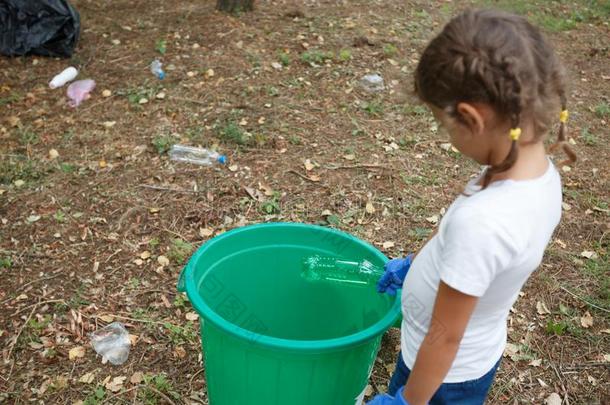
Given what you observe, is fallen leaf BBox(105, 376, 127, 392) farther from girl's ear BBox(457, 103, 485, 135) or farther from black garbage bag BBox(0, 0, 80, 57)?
black garbage bag BBox(0, 0, 80, 57)

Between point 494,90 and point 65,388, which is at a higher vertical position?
point 494,90

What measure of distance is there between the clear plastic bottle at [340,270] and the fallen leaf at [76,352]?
0.97 m

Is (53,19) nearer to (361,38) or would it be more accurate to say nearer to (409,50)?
(361,38)

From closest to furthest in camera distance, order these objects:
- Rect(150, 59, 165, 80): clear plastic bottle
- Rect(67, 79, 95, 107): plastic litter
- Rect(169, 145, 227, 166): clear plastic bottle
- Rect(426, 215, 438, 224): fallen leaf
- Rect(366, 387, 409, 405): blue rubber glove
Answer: Rect(366, 387, 409, 405): blue rubber glove
Rect(426, 215, 438, 224): fallen leaf
Rect(169, 145, 227, 166): clear plastic bottle
Rect(67, 79, 95, 107): plastic litter
Rect(150, 59, 165, 80): clear plastic bottle

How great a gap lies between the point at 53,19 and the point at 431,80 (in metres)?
3.77

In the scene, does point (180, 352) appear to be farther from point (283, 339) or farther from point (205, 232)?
point (283, 339)

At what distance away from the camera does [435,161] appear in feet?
10.8

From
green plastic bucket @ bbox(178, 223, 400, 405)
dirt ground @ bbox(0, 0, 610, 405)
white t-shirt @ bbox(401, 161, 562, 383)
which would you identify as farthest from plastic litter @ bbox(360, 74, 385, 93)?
white t-shirt @ bbox(401, 161, 562, 383)

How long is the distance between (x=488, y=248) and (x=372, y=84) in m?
3.05

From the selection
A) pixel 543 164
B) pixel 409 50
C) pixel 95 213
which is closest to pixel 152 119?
pixel 95 213

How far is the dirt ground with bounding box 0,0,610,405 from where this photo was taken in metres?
2.15

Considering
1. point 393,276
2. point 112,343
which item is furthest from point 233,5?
point 393,276

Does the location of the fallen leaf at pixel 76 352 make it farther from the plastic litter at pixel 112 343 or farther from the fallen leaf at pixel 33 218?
the fallen leaf at pixel 33 218

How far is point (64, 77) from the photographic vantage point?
3771mm
